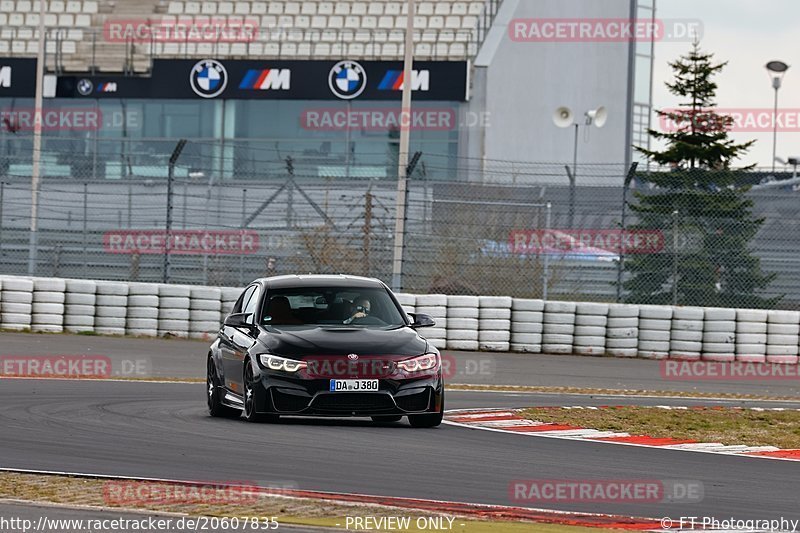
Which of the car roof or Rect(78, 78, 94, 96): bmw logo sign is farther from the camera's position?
Rect(78, 78, 94, 96): bmw logo sign

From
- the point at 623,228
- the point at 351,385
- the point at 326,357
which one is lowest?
the point at 351,385

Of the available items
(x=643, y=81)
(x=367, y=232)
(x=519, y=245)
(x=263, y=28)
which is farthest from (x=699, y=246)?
(x=643, y=81)

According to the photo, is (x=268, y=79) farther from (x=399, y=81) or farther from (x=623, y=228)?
(x=623, y=228)

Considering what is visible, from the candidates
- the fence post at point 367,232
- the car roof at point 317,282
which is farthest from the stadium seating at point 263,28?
the car roof at point 317,282

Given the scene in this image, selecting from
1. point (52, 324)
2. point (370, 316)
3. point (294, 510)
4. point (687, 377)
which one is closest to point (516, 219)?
point (687, 377)

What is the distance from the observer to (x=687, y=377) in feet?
67.2

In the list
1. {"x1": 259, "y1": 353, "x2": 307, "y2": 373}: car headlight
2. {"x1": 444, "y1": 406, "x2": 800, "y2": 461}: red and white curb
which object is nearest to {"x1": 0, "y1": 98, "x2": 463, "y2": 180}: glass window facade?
{"x1": 444, "y1": 406, "x2": 800, "y2": 461}: red and white curb

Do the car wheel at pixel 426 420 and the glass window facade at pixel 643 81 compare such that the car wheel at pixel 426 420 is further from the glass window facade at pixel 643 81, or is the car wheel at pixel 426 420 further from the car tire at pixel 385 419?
the glass window facade at pixel 643 81

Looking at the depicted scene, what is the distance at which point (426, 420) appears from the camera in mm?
12078

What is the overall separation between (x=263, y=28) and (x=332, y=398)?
30184 mm

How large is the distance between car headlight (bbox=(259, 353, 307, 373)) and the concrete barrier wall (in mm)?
10696

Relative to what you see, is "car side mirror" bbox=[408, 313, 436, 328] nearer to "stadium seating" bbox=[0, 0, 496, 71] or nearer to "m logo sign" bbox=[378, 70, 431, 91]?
"m logo sign" bbox=[378, 70, 431, 91]

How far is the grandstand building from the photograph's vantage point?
39.3 m

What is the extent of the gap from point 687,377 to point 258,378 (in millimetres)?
10203
